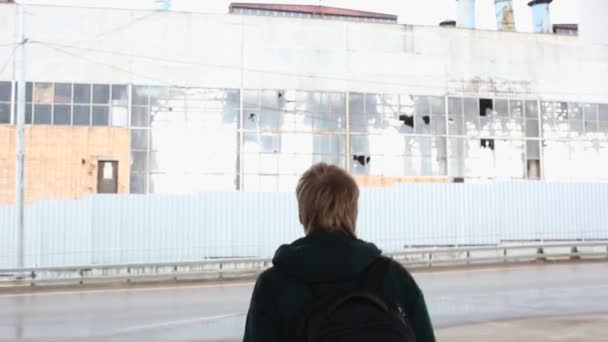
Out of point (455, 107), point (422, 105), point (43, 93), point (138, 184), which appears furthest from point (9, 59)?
point (455, 107)

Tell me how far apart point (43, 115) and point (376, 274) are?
1264 inches

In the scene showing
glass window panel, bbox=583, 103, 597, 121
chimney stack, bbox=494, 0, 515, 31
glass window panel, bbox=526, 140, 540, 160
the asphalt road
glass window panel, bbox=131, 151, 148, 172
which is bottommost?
the asphalt road

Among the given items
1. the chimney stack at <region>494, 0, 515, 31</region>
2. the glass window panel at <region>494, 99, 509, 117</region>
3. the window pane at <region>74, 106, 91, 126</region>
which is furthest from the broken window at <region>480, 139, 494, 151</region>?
the window pane at <region>74, 106, 91, 126</region>

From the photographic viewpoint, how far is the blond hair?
2332 millimetres

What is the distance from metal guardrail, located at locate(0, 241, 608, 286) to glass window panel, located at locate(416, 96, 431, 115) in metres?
13.0

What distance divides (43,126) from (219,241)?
42.6 ft

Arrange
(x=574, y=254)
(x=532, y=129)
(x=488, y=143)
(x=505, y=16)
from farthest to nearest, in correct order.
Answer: (x=505, y=16), (x=532, y=129), (x=488, y=143), (x=574, y=254)

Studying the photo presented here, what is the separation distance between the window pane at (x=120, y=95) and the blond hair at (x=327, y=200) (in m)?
31.3

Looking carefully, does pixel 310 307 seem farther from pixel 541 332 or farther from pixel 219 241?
pixel 219 241

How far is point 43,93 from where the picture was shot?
31656mm

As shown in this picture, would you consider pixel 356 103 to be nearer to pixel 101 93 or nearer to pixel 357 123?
pixel 357 123

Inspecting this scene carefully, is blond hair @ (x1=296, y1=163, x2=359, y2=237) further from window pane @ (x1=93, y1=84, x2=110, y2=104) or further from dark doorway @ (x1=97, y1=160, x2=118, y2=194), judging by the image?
window pane @ (x1=93, y1=84, x2=110, y2=104)

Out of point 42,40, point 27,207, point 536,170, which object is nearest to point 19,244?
point 27,207

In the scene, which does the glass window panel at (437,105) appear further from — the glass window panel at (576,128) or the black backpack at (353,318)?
the black backpack at (353,318)
